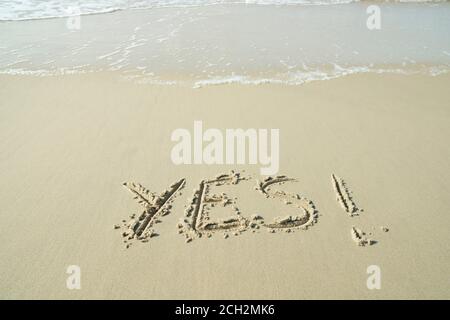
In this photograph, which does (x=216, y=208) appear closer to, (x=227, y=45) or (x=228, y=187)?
(x=228, y=187)

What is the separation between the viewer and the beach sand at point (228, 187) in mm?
2396

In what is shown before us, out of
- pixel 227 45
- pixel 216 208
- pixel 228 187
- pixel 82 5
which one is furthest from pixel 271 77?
pixel 82 5

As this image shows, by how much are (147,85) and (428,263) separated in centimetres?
389

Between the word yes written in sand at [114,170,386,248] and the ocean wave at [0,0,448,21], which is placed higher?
the ocean wave at [0,0,448,21]

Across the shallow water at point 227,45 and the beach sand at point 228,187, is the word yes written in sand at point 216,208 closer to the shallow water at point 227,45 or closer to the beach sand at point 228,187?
the beach sand at point 228,187

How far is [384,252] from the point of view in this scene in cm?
254

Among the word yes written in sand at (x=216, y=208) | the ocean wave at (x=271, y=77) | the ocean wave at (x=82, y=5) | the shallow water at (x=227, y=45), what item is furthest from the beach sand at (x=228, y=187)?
the ocean wave at (x=82, y=5)

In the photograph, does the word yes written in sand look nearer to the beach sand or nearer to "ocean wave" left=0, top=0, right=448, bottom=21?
the beach sand

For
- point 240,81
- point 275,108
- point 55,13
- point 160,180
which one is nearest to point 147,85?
point 240,81

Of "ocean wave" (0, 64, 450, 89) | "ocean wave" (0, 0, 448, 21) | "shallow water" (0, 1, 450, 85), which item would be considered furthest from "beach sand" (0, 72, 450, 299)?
"ocean wave" (0, 0, 448, 21)

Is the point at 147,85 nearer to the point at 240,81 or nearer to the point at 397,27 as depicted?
the point at 240,81

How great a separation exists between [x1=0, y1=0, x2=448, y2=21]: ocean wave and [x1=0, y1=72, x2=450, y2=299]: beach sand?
14.7 feet

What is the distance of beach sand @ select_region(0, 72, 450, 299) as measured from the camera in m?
2.40
